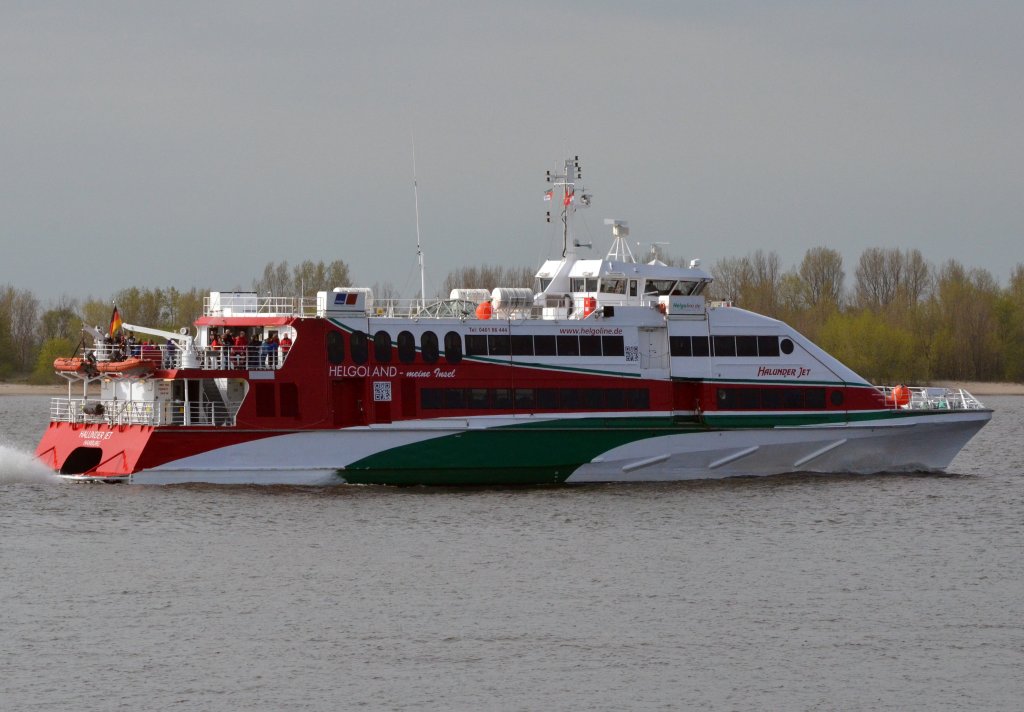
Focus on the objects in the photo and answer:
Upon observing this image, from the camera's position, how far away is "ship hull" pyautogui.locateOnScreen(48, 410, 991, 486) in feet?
98.5

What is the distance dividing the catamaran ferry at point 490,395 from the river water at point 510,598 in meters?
0.71

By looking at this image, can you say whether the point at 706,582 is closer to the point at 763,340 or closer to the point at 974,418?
the point at 763,340

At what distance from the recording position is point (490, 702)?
1741cm

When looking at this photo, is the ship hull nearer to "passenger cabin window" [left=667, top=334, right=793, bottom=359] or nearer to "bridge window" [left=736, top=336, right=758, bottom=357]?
"passenger cabin window" [left=667, top=334, right=793, bottom=359]

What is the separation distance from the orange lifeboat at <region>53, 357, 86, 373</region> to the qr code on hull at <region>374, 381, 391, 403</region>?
6.05 m

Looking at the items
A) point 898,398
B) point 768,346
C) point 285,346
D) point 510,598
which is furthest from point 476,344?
point 510,598

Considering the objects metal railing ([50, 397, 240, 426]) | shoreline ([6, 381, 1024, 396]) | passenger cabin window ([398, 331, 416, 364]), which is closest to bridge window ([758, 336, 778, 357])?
passenger cabin window ([398, 331, 416, 364])

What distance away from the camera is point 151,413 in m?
30.5

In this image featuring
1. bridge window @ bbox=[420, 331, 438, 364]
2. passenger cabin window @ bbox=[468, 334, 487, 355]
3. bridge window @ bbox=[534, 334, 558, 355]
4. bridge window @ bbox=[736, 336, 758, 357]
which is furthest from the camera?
bridge window @ bbox=[736, 336, 758, 357]

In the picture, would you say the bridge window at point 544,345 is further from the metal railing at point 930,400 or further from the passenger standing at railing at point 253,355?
the metal railing at point 930,400

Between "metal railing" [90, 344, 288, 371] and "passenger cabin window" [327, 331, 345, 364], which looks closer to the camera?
"metal railing" [90, 344, 288, 371]

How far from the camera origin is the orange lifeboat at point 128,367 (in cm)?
3042

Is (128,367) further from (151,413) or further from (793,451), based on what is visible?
(793,451)

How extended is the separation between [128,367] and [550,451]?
8673mm
